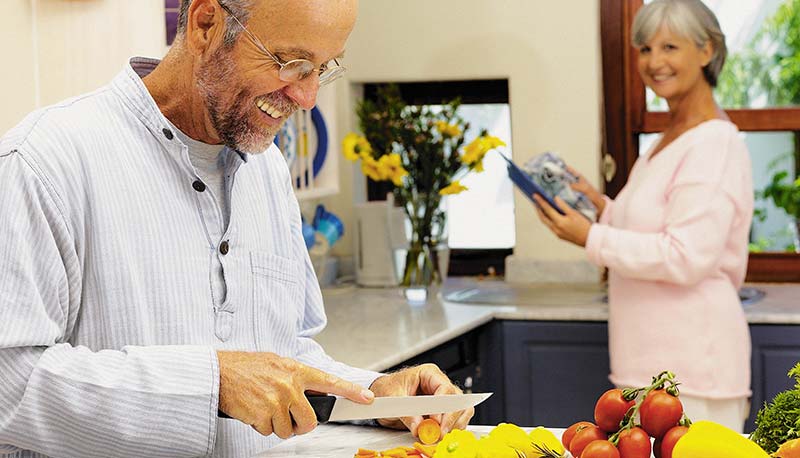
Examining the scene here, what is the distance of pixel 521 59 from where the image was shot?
3.93m

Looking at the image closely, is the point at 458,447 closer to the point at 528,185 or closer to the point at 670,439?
the point at 670,439

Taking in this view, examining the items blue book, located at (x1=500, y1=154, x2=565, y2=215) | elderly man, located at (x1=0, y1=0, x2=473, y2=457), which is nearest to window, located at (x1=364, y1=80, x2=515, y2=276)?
blue book, located at (x1=500, y1=154, x2=565, y2=215)

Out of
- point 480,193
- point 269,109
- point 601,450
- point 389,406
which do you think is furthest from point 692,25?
point 601,450

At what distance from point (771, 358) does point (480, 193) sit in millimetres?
1239

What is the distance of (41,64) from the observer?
2344 mm

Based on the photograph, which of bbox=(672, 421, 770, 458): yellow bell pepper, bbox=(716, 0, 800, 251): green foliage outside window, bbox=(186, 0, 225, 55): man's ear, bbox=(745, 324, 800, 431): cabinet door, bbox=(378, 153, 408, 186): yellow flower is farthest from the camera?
bbox=(716, 0, 800, 251): green foliage outside window

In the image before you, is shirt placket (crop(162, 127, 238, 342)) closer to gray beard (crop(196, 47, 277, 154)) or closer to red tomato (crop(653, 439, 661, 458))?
gray beard (crop(196, 47, 277, 154))

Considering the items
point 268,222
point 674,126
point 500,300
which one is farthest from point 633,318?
point 268,222

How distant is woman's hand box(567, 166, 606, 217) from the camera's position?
334 cm

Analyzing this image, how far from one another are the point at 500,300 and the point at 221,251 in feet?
6.72

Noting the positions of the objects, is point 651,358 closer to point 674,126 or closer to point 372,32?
point 674,126

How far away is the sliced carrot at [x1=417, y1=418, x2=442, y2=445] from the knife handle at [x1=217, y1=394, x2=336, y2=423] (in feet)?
0.57

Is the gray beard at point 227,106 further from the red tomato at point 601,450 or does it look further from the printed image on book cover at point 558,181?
the printed image on book cover at point 558,181

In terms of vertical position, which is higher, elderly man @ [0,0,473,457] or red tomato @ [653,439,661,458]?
elderly man @ [0,0,473,457]
